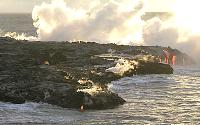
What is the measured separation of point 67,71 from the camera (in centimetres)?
6147

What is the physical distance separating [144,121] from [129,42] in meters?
93.0

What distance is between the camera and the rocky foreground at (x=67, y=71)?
46.0 meters

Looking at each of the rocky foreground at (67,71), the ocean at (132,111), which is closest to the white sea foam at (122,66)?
the rocky foreground at (67,71)

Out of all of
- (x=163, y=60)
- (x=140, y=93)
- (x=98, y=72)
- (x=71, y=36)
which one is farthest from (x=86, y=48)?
(x=71, y=36)

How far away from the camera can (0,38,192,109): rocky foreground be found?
1810 inches

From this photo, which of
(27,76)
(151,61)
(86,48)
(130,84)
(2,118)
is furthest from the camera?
(86,48)

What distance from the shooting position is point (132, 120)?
41.7 m

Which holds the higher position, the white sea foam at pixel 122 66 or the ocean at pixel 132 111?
the white sea foam at pixel 122 66

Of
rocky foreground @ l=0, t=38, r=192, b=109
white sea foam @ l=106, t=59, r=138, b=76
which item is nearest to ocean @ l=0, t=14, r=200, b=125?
rocky foreground @ l=0, t=38, r=192, b=109

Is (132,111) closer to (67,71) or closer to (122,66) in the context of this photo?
(67,71)

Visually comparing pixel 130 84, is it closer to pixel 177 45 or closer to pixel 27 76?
pixel 27 76

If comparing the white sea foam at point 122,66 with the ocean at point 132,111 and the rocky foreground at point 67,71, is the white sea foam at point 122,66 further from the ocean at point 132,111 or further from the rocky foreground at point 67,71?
the ocean at point 132,111

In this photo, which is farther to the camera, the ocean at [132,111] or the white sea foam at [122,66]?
the white sea foam at [122,66]

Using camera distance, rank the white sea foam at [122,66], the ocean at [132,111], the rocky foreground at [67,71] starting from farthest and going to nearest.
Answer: the white sea foam at [122,66] < the rocky foreground at [67,71] < the ocean at [132,111]
